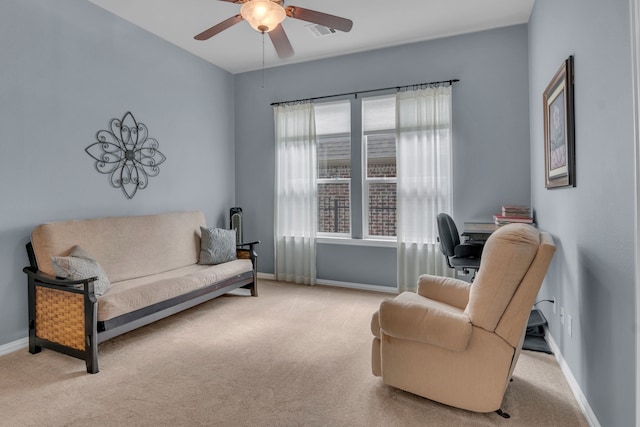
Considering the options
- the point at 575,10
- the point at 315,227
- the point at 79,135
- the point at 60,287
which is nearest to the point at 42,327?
the point at 60,287

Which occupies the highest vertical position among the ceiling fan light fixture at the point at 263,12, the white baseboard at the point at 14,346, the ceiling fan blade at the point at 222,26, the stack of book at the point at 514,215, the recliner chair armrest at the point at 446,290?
the ceiling fan blade at the point at 222,26

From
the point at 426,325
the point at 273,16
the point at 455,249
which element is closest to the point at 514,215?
the point at 455,249

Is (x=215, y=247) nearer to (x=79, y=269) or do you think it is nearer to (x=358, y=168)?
(x=79, y=269)

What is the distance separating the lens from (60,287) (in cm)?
257

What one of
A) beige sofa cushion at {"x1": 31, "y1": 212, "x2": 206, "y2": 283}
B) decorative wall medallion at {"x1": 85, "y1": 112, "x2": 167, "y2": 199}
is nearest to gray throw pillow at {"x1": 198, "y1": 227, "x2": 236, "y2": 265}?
beige sofa cushion at {"x1": 31, "y1": 212, "x2": 206, "y2": 283}

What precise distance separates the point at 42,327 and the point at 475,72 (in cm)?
482

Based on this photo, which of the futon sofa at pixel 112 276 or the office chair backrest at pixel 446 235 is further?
the office chair backrest at pixel 446 235

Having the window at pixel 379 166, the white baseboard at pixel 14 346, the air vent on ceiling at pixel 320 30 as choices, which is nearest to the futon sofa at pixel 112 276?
the white baseboard at pixel 14 346

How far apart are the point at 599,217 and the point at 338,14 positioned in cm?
301

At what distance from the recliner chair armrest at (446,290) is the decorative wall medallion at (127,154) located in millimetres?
3173

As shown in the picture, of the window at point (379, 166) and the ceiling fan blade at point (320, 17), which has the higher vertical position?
the ceiling fan blade at point (320, 17)

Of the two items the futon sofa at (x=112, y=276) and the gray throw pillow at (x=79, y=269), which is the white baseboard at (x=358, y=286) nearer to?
the futon sofa at (x=112, y=276)

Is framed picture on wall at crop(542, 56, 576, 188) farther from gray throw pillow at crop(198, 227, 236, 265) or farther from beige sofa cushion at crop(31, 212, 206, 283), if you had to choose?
beige sofa cushion at crop(31, 212, 206, 283)

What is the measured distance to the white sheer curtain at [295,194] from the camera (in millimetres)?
4703
